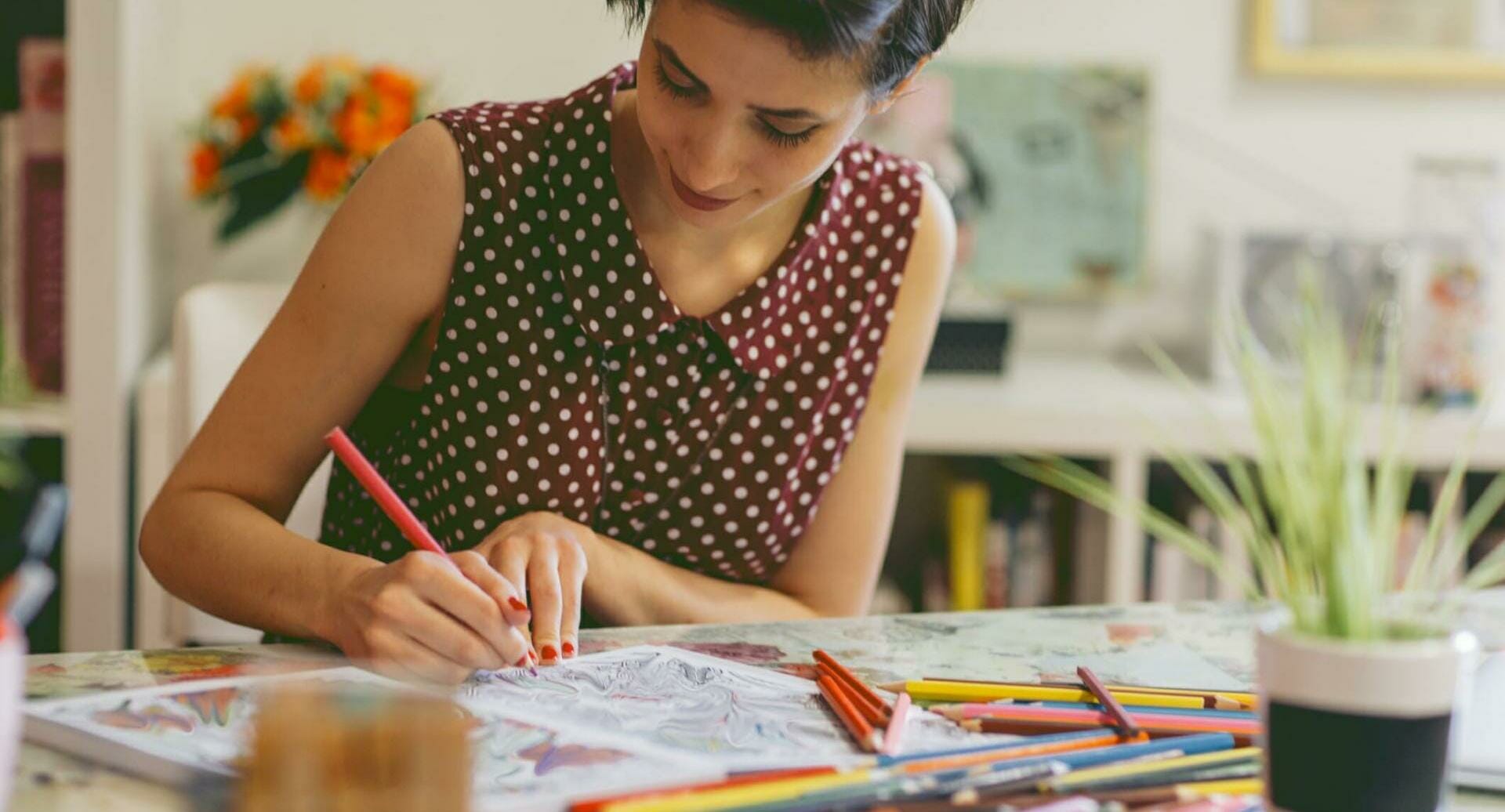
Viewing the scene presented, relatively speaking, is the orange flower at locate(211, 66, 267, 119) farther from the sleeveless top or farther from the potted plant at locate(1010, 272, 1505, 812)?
the potted plant at locate(1010, 272, 1505, 812)

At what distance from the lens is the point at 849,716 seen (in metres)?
0.76

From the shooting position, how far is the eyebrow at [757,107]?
91 cm

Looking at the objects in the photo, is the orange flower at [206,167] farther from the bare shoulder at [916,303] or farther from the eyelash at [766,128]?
the eyelash at [766,128]

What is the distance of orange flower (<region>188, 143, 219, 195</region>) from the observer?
6.50 ft

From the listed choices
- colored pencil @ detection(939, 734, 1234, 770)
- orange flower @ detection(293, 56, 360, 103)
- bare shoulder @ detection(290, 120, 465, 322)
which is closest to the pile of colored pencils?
colored pencil @ detection(939, 734, 1234, 770)

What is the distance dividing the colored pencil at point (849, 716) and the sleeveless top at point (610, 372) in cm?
36

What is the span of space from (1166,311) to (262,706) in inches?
80.2

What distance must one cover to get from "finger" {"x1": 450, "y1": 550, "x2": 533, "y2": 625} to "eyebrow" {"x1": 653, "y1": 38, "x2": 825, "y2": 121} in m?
0.31

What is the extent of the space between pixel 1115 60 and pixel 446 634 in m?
1.75

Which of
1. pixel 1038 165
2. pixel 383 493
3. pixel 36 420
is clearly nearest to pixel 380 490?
pixel 383 493

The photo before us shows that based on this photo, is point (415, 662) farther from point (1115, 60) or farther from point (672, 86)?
point (1115, 60)

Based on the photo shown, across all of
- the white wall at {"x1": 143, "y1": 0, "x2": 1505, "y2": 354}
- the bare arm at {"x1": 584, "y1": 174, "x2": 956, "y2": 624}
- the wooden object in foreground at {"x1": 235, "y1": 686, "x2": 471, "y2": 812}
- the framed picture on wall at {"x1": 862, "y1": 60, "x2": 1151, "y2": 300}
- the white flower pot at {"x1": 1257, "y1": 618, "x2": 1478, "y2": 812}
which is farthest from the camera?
the framed picture on wall at {"x1": 862, "y1": 60, "x2": 1151, "y2": 300}

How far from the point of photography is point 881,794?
65cm

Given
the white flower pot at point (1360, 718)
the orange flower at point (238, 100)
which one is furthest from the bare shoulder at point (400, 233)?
the orange flower at point (238, 100)
